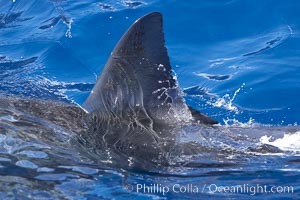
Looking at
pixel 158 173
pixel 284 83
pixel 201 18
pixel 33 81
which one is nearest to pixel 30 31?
pixel 33 81

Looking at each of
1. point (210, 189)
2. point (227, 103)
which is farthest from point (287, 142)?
point (227, 103)

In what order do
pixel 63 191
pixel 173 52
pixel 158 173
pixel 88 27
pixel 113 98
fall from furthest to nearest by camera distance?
pixel 88 27
pixel 173 52
pixel 113 98
pixel 158 173
pixel 63 191

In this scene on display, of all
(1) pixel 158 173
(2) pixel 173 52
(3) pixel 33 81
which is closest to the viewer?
(1) pixel 158 173

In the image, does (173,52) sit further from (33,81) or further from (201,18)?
(33,81)

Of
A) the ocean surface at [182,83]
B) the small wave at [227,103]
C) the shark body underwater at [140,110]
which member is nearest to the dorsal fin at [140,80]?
the shark body underwater at [140,110]

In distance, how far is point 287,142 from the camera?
5371mm

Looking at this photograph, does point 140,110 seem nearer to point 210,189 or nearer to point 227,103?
point 210,189

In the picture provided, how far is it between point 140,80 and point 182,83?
3.56 meters

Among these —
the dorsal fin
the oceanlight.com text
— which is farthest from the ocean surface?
the dorsal fin

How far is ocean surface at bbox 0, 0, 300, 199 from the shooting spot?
4848mm

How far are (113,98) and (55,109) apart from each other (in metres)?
0.76

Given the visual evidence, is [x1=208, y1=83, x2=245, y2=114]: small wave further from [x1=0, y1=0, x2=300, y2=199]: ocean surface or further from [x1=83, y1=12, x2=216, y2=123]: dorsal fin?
[x1=83, y1=12, x2=216, y2=123]: dorsal fin

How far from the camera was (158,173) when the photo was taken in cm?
504

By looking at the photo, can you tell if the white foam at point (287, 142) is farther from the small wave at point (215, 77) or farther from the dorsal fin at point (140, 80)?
the small wave at point (215, 77)
